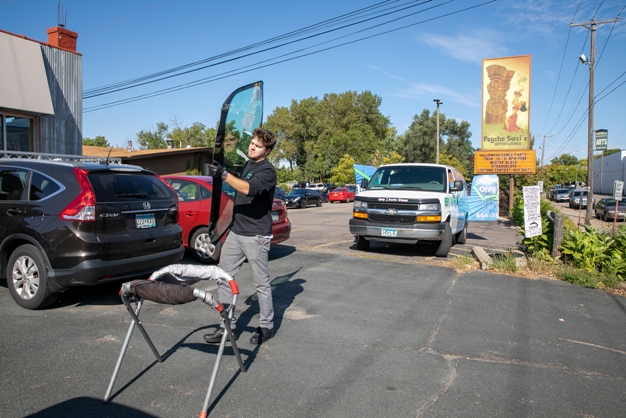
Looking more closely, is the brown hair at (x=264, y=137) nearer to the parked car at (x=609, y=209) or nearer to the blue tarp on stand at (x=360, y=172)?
the blue tarp on stand at (x=360, y=172)

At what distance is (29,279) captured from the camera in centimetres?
550

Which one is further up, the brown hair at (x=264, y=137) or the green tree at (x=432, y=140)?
the green tree at (x=432, y=140)

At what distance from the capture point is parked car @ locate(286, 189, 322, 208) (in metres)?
34.1

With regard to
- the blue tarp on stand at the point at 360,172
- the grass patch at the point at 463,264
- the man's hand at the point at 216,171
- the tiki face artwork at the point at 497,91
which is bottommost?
the grass patch at the point at 463,264

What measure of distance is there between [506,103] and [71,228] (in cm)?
2194

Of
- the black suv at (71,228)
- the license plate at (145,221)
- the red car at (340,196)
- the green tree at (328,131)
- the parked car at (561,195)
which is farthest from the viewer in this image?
the green tree at (328,131)

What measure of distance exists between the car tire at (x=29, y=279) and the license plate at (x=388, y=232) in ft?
19.9

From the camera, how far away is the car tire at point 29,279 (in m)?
5.33

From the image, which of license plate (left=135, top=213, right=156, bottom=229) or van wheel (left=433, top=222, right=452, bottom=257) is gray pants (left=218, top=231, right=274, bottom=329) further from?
van wheel (left=433, top=222, right=452, bottom=257)

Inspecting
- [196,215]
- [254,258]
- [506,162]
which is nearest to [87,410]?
[254,258]

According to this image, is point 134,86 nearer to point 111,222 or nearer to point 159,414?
point 111,222

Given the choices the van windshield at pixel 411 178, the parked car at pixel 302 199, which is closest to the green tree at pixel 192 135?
the parked car at pixel 302 199

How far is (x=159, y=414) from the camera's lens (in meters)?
3.23

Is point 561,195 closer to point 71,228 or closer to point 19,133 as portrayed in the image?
point 19,133
